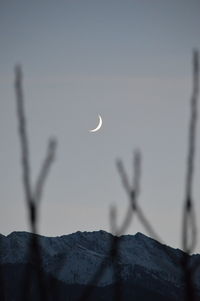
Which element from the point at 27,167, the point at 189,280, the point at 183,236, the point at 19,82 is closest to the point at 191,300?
the point at 189,280

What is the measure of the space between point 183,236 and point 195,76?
0.95 metres

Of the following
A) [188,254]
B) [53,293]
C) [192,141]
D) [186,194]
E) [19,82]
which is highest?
[19,82]

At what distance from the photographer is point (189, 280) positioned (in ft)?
12.6

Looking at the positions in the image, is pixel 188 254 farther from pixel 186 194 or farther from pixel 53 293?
pixel 53 293

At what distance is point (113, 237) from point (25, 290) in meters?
0.84

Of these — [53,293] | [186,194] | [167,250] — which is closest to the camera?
[167,250]

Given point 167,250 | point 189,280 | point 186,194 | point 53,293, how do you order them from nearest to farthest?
point 189,280 < point 167,250 < point 186,194 < point 53,293

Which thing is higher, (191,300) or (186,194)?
(186,194)

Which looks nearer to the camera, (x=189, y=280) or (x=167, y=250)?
(x=189, y=280)

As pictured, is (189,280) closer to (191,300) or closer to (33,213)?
(191,300)

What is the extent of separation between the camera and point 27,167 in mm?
4238

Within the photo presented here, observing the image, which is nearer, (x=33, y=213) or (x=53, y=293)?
(x=33, y=213)

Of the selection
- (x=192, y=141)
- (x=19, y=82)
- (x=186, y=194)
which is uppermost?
(x=19, y=82)

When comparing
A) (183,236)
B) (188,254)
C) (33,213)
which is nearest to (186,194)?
(183,236)
